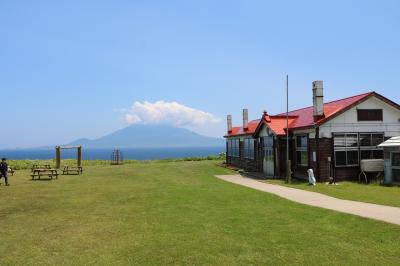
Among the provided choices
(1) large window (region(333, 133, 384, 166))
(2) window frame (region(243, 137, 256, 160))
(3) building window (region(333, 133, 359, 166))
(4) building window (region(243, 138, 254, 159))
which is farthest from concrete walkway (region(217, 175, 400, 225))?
(4) building window (region(243, 138, 254, 159))

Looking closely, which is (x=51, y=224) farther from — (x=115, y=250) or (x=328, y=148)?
(x=328, y=148)

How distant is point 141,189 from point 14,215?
26.8 feet

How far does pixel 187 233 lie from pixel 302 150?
17.5 metres

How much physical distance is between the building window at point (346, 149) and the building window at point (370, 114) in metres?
1.17

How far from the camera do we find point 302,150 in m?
27.1

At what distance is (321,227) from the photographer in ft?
38.3

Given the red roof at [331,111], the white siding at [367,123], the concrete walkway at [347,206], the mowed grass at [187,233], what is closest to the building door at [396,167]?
the white siding at [367,123]

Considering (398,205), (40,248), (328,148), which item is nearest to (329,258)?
(40,248)

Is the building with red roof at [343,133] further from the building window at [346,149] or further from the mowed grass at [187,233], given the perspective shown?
the mowed grass at [187,233]

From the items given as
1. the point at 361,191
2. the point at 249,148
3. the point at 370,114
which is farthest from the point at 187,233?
the point at 249,148

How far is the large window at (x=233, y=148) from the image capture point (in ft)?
136

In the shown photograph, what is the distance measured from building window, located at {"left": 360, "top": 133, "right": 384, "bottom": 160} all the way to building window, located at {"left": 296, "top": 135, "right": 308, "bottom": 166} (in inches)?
131

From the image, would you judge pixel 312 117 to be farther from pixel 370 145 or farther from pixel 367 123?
pixel 370 145

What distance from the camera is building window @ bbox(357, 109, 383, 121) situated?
83.6 ft
